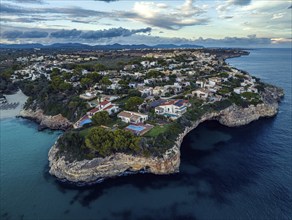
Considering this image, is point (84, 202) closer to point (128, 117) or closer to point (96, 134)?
point (96, 134)

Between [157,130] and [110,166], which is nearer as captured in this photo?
[110,166]

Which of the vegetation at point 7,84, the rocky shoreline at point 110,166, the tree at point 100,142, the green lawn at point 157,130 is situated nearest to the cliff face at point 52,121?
the rocky shoreline at point 110,166

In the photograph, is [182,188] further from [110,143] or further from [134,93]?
Answer: [134,93]

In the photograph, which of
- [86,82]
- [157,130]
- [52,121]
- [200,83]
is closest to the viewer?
[157,130]

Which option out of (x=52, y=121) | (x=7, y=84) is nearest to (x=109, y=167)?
(x=52, y=121)

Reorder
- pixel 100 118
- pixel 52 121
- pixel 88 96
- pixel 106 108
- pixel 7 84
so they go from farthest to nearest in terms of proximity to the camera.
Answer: pixel 7 84 → pixel 88 96 → pixel 52 121 → pixel 106 108 → pixel 100 118

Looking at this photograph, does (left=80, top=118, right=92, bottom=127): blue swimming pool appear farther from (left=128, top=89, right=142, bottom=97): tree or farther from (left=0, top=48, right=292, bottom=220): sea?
(left=128, top=89, right=142, bottom=97): tree
